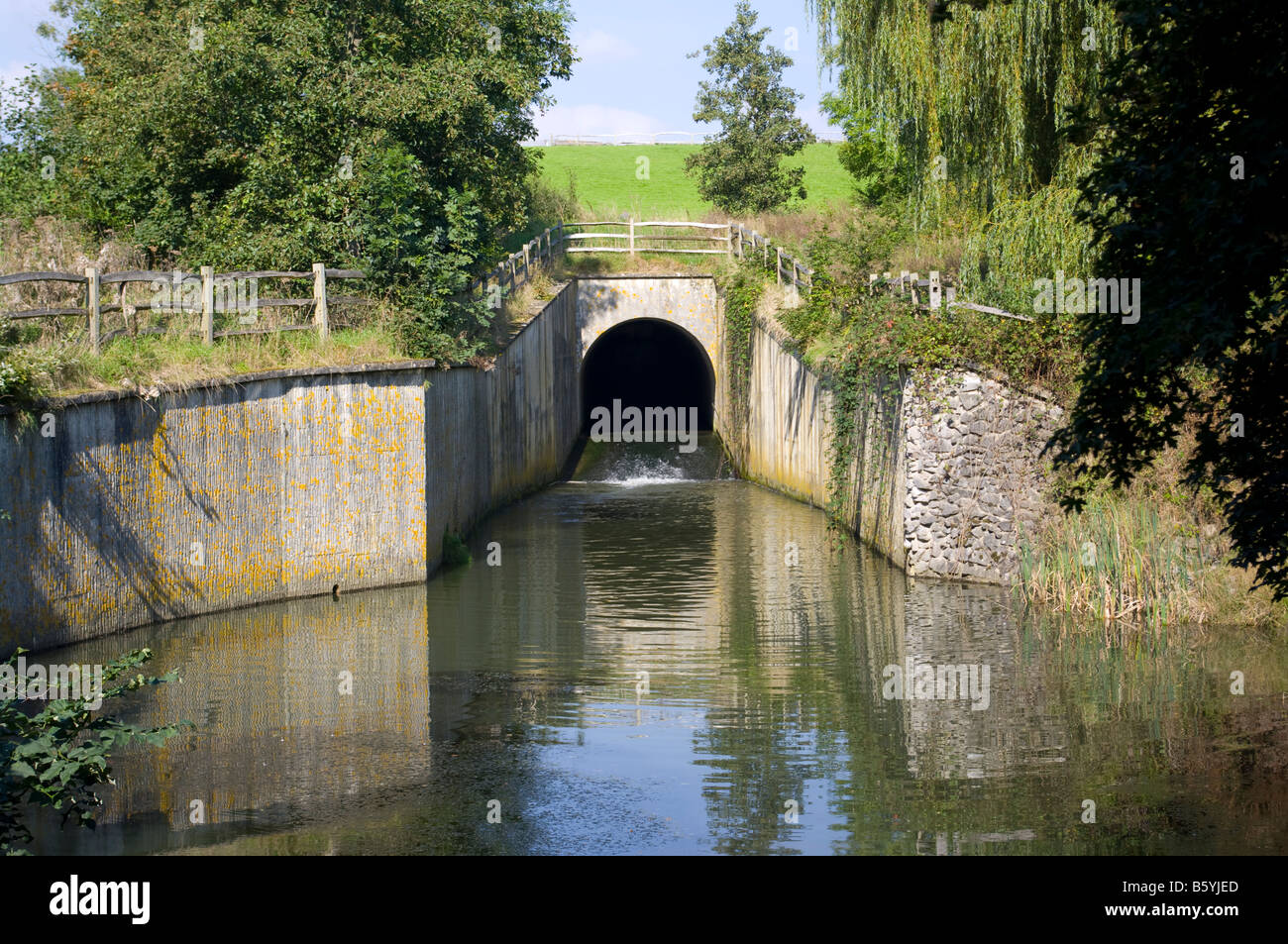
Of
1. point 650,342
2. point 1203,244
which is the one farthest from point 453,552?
point 650,342

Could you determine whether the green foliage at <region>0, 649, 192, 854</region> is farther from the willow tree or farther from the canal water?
the willow tree

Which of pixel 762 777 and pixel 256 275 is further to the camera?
pixel 256 275

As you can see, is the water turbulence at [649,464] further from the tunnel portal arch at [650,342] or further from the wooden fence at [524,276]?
the wooden fence at [524,276]

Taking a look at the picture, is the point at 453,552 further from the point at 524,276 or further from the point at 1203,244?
the point at 1203,244

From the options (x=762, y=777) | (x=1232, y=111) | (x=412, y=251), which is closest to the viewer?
(x=1232, y=111)

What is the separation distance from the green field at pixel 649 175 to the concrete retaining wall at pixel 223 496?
123 ft

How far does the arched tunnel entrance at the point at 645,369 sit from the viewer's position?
43625 millimetres

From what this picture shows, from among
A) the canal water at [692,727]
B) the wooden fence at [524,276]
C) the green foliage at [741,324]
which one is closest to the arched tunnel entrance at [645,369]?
the wooden fence at [524,276]

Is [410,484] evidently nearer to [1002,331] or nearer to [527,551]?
[527,551]

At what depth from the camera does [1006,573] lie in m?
18.6

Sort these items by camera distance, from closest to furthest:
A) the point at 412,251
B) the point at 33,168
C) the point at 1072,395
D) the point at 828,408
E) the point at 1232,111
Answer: the point at 1232,111, the point at 1072,395, the point at 412,251, the point at 828,408, the point at 33,168

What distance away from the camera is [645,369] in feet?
150

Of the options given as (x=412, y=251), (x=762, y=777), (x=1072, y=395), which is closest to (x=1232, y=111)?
(x=762, y=777)
